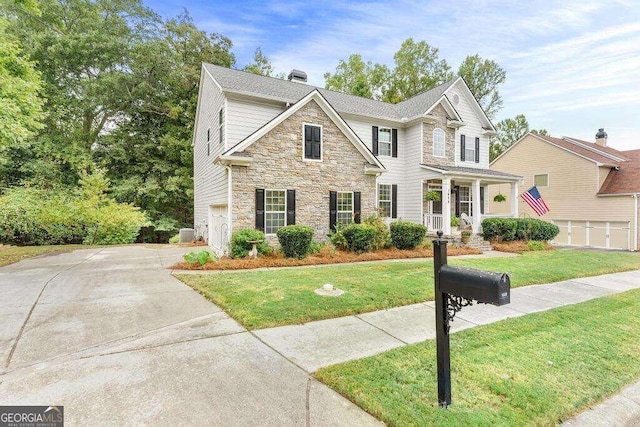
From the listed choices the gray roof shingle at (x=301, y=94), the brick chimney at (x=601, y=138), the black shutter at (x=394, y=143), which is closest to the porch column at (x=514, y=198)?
the gray roof shingle at (x=301, y=94)

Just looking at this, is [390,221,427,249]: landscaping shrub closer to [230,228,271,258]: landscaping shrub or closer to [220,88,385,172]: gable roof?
[220,88,385,172]: gable roof

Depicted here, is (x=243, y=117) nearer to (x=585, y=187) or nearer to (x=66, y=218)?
(x=66, y=218)

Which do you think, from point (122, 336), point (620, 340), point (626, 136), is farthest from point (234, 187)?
point (626, 136)

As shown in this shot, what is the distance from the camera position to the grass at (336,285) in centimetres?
504

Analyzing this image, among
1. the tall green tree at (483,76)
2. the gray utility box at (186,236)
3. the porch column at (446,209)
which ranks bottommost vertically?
the gray utility box at (186,236)

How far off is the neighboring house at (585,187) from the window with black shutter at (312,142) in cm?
1665

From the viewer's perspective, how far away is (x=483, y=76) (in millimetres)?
28734

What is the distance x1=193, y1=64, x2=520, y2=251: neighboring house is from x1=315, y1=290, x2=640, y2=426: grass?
835 cm

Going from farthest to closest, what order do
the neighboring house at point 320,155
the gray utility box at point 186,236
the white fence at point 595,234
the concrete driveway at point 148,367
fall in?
the gray utility box at point 186,236 < the white fence at point 595,234 < the neighboring house at point 320,155 < the concrete driveway at point 148,367

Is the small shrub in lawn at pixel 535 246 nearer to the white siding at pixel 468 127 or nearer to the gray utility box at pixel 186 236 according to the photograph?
the white siding at pixel 468 127

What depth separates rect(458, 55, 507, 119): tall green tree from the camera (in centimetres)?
2839

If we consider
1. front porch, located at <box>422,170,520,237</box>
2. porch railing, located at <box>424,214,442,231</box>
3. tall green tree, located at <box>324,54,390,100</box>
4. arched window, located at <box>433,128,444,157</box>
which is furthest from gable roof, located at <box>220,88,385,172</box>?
tall green tree, located at <box>324,54,390,100</box>

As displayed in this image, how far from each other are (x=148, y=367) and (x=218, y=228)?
9.73 meters

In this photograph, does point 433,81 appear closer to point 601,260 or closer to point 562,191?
point 562,191
